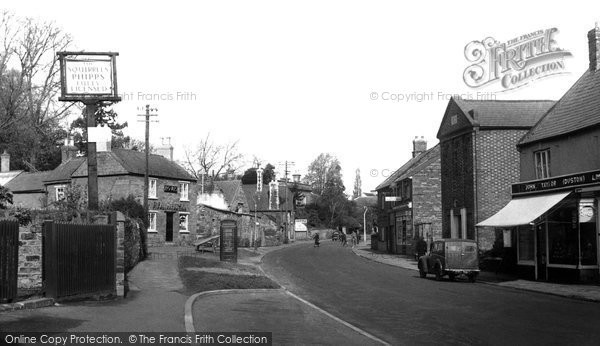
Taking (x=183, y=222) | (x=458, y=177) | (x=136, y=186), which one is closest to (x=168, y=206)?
(x=183, y=222)

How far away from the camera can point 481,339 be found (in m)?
11.7

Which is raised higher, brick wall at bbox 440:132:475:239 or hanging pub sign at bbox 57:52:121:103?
hanging pub sign at bbox 57:52:121:103

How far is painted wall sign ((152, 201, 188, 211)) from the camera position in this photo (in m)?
52.3

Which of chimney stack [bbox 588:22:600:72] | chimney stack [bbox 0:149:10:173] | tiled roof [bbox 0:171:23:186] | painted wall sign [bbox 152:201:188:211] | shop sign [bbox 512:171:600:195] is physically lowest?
painted wall sign [bbox 152:201:188:211]

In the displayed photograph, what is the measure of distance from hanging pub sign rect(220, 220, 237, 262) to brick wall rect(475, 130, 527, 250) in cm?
1282

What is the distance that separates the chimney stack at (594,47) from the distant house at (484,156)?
7707 mm

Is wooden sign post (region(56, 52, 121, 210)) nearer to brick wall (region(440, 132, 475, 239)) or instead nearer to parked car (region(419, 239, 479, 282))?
parked car (region(419, 239, 479, 282))

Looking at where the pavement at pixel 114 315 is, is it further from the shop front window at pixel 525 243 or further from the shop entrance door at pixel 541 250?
the shop front window at pixel 525 243

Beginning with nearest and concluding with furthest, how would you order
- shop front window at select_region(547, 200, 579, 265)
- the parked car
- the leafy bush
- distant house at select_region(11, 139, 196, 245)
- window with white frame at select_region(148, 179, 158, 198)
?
the leafy bush, shop front window at select_region(547, 200, 579, 265), the parked car, distant house at select_region(11, 139, 196, 245), window with white frame at select_region(148, 179, 158, 198)

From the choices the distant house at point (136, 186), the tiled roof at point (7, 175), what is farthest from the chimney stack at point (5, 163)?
the distant house at point (136, 186)

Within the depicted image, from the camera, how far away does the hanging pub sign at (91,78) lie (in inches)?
758

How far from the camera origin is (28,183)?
59.0 metres

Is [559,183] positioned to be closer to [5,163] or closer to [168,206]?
[168,206]

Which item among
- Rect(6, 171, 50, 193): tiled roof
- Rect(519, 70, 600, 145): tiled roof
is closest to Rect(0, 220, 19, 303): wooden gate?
Rect(519, 70, 600, 145): tiled roof
